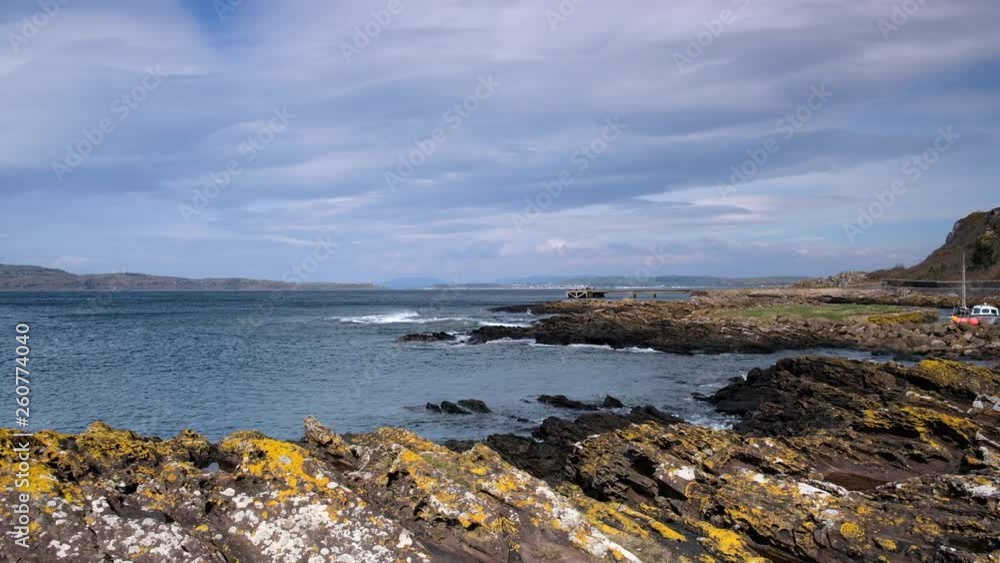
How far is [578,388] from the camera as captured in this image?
2712cm

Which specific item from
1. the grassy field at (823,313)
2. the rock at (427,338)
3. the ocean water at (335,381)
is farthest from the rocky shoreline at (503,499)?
the grassy field at (823,313)

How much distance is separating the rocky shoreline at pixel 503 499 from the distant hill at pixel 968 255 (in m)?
88.5

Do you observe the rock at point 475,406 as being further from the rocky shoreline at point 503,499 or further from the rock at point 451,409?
the rocky shoreline at point 503,499

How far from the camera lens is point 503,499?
618cm

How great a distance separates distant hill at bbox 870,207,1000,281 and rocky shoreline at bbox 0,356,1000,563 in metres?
88.5

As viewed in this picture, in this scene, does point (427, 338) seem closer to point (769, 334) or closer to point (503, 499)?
point (769, 334)

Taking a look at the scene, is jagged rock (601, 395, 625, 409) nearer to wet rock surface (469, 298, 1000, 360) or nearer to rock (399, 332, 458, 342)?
wet rock surface (469, 298, 1000, 360)

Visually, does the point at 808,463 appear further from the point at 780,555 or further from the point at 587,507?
the point at 587,507

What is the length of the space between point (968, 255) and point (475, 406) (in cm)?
9530

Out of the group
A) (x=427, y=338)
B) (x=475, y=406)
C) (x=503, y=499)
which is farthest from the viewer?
(x=427, y=338)

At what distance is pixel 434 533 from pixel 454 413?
16580mm

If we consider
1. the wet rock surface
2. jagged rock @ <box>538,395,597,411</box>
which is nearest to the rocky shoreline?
jagged rock @ <box>538,395,597,411</box>

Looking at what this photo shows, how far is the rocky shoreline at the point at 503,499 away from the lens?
4.95 meters

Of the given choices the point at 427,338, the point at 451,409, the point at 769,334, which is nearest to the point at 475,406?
the point at 451,409
